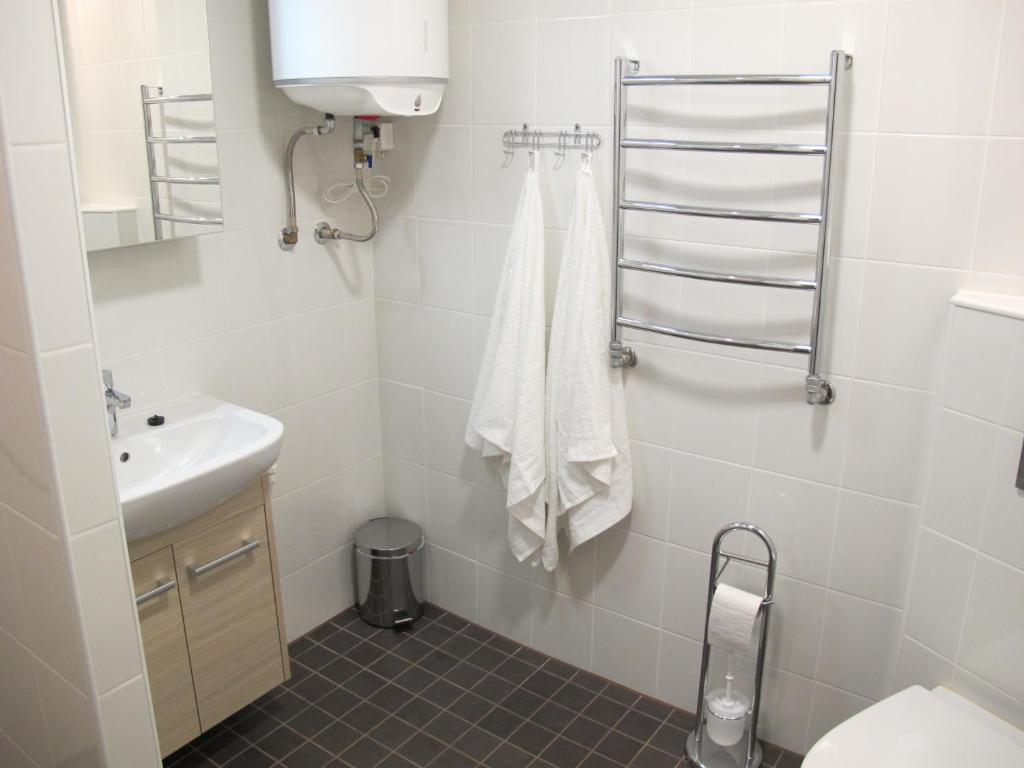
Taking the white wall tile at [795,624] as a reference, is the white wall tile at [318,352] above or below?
above

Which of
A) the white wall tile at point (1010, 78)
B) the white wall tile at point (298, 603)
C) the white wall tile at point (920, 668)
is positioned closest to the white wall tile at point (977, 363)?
the white wall tile at point (1010, 78)

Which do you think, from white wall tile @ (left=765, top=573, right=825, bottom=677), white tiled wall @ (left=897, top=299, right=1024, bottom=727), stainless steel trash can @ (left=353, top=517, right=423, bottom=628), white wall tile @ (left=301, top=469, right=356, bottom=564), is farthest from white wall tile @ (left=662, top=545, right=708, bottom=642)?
white wall tile @ (left=301, top=469, right=356, bottom=564)

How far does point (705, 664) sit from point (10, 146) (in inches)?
71.6

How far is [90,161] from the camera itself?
194 cm

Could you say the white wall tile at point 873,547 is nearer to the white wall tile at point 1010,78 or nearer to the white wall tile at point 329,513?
the white wall tile at point 1010,78

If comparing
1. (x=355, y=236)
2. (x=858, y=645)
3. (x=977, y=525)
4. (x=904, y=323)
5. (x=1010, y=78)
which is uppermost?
(x=1010, y=78)

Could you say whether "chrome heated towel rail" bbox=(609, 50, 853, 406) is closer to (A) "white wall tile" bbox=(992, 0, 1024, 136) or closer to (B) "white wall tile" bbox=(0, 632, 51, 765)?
(A) "white wall tile" bbox=(992, 0, 1024, 136)

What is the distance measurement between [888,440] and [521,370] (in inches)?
34.0

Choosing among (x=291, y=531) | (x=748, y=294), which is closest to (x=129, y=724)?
(x=291, y=531)

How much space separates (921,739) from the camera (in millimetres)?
1637

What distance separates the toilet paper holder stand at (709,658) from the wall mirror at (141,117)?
1.47m

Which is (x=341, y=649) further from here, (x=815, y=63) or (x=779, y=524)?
(x=815, y=63)

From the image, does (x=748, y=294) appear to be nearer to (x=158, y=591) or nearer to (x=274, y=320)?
(x=274, y=320)

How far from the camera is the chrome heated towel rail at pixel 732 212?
177 centimetres
